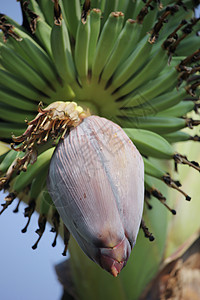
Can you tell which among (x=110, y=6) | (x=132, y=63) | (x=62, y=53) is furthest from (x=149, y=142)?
(x=110, y=6)

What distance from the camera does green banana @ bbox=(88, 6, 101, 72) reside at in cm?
104

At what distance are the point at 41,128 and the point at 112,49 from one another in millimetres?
282

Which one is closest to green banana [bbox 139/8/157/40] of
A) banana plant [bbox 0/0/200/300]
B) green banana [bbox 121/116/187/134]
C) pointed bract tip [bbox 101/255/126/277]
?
banana plant [bbox 0/0/200/300]

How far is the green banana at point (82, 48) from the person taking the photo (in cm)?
103

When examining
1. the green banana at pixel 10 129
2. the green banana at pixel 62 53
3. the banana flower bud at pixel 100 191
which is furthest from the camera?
the green banana at pixel 10 129

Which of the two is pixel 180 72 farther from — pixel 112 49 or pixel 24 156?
pixel 24 156

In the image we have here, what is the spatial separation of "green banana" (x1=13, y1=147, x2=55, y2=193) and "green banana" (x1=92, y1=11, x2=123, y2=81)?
24 cm

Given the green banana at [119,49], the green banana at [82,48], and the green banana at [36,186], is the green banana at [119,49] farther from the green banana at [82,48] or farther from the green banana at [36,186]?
the green banana at [36,186]

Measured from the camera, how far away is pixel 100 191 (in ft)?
2.75

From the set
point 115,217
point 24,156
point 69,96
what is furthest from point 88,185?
point 69,96

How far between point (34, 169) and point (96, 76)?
0.92 feet

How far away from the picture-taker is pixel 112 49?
3.49ft

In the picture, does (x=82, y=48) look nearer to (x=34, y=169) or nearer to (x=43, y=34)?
(x=43, y=34)

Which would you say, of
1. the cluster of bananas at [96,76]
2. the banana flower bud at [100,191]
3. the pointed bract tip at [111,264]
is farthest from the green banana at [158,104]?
the pointed bract tip at [111,264]
